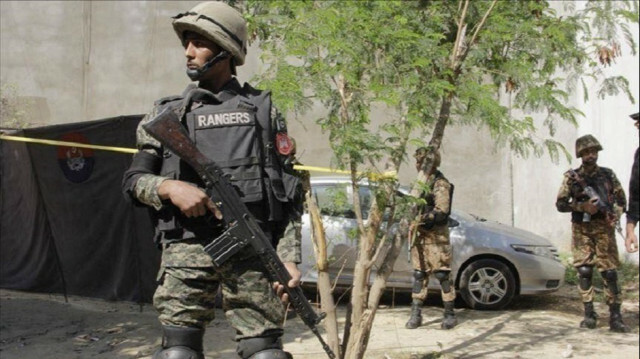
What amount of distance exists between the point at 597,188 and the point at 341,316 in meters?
2.79

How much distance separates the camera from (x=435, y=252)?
7.38 m

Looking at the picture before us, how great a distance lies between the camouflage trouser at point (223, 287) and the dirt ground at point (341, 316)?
10.0 feet

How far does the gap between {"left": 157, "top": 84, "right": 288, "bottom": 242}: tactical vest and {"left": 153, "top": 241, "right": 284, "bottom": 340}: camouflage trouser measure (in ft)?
0.31

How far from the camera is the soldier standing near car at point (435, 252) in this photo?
7.27 metres

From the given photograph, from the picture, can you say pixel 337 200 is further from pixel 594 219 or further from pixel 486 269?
pixel 486 269

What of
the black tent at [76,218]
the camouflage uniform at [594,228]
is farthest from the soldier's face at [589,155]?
the black tent at [76,218]

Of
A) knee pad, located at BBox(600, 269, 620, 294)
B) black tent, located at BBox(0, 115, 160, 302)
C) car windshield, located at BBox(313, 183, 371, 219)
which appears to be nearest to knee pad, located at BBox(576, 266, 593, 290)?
knee pad, located at BBox(600, 269, 620, 294)

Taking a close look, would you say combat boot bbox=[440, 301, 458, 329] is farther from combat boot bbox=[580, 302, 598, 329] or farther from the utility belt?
the utility belt

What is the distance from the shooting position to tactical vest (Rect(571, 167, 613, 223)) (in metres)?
7.12

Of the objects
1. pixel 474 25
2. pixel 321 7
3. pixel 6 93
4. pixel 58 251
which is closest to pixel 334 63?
pixel 321 7

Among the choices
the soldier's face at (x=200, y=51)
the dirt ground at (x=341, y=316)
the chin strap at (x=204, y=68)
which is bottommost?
the dirt ground at (x=341, y=316)

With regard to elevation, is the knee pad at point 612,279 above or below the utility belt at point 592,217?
below

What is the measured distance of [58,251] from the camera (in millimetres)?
7852

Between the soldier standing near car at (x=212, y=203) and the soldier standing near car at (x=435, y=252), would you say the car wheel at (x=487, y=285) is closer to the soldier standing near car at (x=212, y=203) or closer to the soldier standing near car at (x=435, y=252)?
the soldier standing near car at (x=435, y=252)
